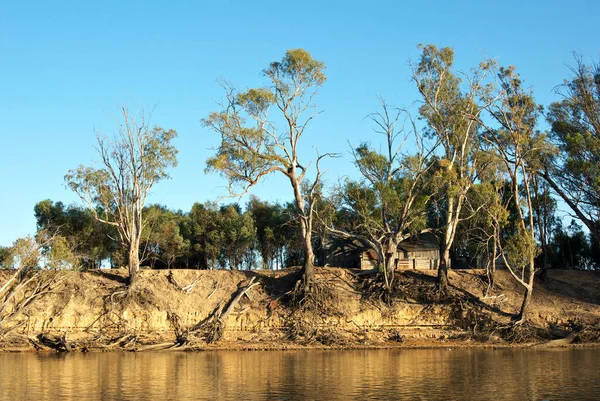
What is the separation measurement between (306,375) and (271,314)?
585 inches

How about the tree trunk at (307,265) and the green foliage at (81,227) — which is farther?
the green foliage at (81,227)

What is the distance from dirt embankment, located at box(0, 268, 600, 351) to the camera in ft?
122

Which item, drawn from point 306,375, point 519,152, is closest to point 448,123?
point 519,152

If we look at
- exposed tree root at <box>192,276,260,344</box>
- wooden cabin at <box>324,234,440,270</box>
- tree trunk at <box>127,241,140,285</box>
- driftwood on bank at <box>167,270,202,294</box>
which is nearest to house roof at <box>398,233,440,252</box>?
wooden cabin at <box>324,234,440,270</box>

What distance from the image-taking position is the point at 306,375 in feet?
83.8

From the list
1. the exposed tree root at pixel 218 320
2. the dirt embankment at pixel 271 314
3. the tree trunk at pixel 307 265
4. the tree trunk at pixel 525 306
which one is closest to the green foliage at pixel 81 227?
the dirt embankment at pixel 271 314

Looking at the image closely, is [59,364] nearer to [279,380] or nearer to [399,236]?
[279,380]

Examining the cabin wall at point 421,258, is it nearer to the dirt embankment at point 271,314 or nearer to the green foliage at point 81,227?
the dirt embankment at point 271,314

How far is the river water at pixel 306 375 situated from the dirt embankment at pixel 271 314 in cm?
263

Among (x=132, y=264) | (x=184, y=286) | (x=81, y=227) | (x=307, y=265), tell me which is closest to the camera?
(x=132, y=264)

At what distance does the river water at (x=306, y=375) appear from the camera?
20.9 metres

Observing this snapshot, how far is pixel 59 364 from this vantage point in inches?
1149

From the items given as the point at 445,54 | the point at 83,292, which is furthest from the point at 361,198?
the point at 83,292

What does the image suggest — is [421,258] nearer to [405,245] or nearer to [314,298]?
[405,245]
